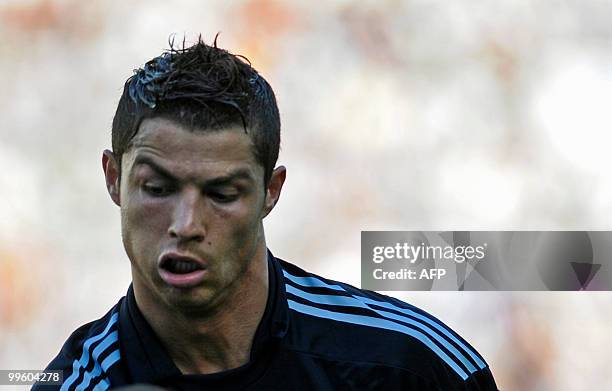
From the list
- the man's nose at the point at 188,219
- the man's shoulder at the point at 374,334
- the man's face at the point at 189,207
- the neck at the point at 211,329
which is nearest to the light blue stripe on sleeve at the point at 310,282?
the man's shoulder at the point at 374,334

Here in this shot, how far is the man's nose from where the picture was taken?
1458 mm

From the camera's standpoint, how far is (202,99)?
5.09 feet

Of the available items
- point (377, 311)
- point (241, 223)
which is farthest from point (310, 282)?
point (241, 223)

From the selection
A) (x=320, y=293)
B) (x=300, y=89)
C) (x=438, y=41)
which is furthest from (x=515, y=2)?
(x=320, y=293)

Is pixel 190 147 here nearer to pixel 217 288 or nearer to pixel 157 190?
pixel 157 190

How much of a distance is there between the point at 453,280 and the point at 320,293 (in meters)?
1.15

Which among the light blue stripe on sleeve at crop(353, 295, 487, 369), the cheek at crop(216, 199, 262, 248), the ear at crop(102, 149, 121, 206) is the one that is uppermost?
the ear at crop(102, 149, 121, 206)

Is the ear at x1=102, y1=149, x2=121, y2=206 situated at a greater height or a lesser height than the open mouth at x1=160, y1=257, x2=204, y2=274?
greater

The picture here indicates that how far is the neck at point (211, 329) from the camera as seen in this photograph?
162 centimetres

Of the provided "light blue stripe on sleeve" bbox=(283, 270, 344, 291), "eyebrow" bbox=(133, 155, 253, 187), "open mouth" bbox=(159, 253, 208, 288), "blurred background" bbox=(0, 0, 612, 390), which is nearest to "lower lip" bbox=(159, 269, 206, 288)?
"open mouth" bbox=(159, 253, 208, 288)

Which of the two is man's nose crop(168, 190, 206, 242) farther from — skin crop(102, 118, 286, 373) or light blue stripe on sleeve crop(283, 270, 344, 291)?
light blue stripe on sleeve crop(283, 270, 344, 291)

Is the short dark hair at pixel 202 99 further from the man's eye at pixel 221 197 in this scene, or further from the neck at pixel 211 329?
the neck at pixel 211 329

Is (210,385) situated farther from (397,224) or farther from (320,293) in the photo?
(397,224)

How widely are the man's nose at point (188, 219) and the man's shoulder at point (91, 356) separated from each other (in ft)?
0.87
